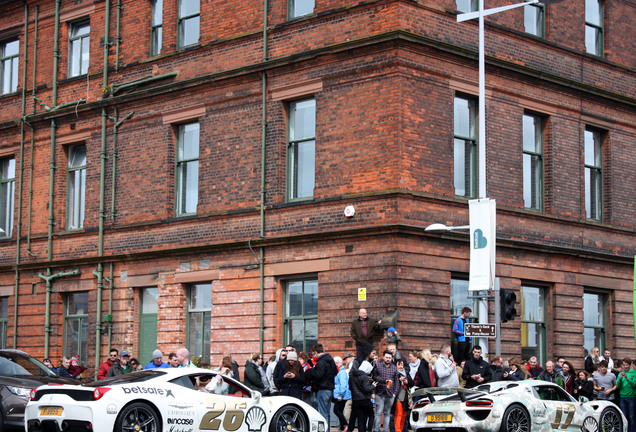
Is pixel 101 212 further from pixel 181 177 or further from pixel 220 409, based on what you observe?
pixel 220 409

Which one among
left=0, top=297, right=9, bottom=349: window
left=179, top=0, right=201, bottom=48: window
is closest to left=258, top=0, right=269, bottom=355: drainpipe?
left=179, top=0, right=201, bottom=48: window

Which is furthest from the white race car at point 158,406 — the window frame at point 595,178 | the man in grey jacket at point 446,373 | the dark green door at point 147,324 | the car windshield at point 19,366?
the window frame at point 595,178

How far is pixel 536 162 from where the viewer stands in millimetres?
27359

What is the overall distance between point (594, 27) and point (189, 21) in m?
11.6

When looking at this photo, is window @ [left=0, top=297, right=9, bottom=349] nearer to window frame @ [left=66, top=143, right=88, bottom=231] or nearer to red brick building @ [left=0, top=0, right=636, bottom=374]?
red brick building @ [left=0, top=0, right=636, bottom=374]

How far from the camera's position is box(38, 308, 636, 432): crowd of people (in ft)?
A: 65.3

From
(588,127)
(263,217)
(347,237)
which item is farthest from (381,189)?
(588,127)

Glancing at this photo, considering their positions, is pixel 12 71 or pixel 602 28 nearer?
pixel 602 28

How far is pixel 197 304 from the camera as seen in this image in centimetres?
2738

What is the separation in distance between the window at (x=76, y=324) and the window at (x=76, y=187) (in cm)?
217

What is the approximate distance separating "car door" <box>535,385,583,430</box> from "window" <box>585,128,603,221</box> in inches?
413

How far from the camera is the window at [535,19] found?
1086 inches

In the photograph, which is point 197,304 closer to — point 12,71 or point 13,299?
point 13,299

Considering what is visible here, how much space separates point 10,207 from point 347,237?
13.7 meters
